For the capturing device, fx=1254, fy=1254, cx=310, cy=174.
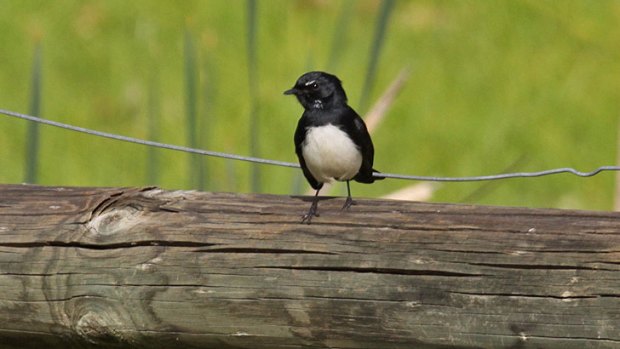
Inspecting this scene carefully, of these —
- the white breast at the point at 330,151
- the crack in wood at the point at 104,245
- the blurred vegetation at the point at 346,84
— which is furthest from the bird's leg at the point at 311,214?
the blurred vegetation at the point at 346,84

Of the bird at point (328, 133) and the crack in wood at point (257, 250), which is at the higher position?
the bird at point (328, 133)

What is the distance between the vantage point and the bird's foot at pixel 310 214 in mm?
2281

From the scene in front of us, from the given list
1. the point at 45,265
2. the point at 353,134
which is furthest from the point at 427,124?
the point at 45,265

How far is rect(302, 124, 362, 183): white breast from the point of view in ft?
9.98

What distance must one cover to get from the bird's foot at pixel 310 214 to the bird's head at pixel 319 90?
0.79 metres

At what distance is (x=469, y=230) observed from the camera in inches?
86.6

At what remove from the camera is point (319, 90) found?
3096 mm

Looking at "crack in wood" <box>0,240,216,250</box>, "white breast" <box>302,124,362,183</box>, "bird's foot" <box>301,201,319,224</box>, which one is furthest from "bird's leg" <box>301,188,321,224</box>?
"white breast" <box>302,124,362,183</box>

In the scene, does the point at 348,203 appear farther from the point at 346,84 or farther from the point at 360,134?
the point at 346,84

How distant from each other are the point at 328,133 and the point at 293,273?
873 mm

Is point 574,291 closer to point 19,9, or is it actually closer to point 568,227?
point 568,227

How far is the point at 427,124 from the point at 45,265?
4336 mm

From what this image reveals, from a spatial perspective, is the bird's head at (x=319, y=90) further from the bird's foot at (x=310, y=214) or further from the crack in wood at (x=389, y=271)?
the crack in wood at (x=389, y=271)

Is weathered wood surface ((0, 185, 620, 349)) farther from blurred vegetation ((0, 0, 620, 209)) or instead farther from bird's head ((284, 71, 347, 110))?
blurred vegetation ((0, 0, 620, 209))
